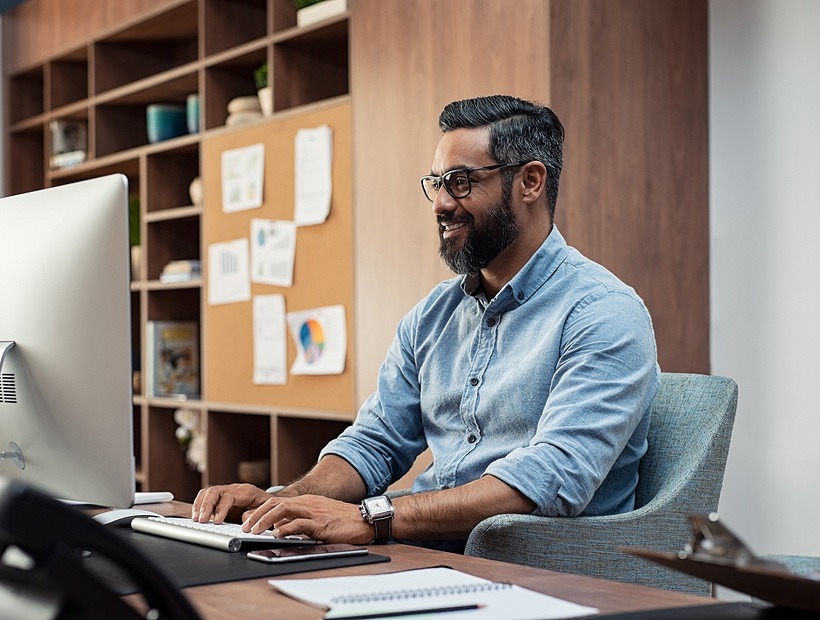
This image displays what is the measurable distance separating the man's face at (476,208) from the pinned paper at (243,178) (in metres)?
1.82

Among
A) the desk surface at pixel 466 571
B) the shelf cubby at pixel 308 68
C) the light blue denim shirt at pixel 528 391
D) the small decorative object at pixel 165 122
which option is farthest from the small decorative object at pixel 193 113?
the desk surface at pixel 466 571

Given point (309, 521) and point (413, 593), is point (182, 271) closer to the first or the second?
point (309, 521)

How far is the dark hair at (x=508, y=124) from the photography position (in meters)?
2.08

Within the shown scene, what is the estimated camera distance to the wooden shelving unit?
3832mm

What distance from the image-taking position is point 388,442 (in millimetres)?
2154

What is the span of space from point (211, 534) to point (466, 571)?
1.24 feet

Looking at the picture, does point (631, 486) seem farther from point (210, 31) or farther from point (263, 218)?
point (210, 31)

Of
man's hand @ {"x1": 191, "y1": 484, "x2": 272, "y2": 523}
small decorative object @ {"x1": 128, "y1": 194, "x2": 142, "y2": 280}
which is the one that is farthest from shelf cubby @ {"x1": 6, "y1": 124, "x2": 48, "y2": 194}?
man's hand @ {"x1": 191, "y1": 484, "x2": 272, "y2": 523}

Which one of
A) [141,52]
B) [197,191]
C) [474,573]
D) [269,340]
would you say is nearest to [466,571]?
[474,573]

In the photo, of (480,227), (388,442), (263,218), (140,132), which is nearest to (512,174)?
(480,227)

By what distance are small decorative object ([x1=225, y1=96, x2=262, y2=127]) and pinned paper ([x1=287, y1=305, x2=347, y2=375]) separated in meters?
0.80

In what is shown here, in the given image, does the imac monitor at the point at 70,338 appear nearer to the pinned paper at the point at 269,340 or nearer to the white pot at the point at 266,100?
the pinned paper at the point at 269,340

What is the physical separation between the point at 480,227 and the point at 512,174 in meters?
0.13

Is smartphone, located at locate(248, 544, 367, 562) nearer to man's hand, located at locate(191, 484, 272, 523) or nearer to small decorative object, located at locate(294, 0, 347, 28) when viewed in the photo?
man's hand, located at locate(191, 484, 272, 523)
